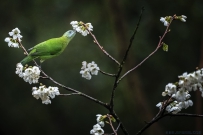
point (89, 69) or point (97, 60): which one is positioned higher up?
point (97, 60)

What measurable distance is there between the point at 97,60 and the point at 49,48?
37.2 inches

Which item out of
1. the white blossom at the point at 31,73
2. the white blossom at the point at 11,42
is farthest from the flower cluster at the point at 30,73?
the white blossom at the point at 11,42

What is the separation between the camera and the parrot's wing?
130 centimetres

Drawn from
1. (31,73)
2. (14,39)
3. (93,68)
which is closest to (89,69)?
(93,68)

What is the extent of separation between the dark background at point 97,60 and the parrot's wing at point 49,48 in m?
0.91

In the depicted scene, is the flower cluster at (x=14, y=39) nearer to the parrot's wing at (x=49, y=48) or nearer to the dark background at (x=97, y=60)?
the parrot's wing at (x=49, y=48)

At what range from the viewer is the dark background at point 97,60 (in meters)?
2.25

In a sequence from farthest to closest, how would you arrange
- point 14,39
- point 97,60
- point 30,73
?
point 97,60
point 14,39
point 30,73

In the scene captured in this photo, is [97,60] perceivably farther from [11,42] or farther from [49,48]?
[11,42]

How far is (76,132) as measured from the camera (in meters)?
2.28

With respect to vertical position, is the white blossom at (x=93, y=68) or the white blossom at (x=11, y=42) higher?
the white blossom at (x=11, y=42)

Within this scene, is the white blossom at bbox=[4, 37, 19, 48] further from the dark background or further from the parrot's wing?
the dark background

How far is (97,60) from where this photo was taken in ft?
7.38

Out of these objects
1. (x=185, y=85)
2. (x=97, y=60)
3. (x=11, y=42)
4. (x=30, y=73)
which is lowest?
(x=185, y=85)
